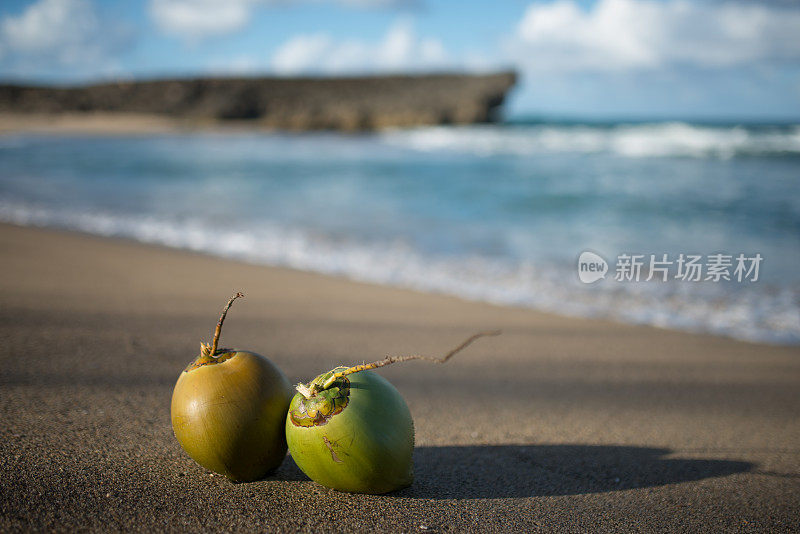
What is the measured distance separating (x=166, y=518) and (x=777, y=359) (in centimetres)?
356

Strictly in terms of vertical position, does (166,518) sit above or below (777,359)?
above

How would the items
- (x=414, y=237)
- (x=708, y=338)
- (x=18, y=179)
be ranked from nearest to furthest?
(x=708, y=338) < (x=414, y=237) < (x=18, y=179)

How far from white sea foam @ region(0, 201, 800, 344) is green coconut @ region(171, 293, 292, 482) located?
351 cm

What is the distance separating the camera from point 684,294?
5316 millimetres

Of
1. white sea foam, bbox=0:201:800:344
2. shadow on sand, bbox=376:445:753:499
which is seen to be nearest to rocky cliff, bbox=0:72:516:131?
white sea foam, bbox=0:201:800:344

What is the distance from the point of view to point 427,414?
2518 mm

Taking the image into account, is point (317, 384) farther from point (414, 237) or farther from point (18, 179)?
point (18, 179)

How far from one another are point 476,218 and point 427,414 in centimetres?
699

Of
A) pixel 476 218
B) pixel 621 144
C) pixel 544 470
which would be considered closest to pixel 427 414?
pixel 544 470

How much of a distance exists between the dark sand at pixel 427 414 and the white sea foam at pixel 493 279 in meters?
0.56

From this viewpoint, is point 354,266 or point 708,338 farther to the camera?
point 354,266

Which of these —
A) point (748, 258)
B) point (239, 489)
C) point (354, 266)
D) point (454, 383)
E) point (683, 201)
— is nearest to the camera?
point (239, 489)

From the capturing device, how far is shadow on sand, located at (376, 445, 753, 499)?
1.85 metres

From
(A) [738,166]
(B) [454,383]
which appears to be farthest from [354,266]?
(A) [738,166]
